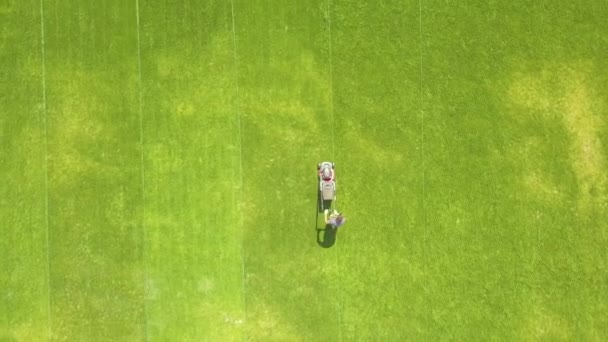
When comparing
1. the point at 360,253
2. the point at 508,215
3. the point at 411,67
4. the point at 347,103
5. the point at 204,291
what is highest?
the point at 411,67

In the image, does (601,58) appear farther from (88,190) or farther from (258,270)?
(88,190)

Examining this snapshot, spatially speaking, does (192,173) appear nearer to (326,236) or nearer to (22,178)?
(326,236)

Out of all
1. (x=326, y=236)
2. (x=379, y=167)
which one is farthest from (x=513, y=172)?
(x=326, y=236)

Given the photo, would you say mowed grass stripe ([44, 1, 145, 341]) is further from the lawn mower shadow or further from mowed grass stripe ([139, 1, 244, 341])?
the lawn mower shadow

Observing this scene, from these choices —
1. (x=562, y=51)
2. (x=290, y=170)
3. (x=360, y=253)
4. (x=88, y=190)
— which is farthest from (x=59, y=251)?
(x=562, y=51)

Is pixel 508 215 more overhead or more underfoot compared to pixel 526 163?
more underfoot

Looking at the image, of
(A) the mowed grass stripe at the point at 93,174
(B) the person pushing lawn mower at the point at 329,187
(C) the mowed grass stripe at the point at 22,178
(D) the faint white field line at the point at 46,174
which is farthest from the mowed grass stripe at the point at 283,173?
(C) the mowed grass stripe at the point at 22,178
